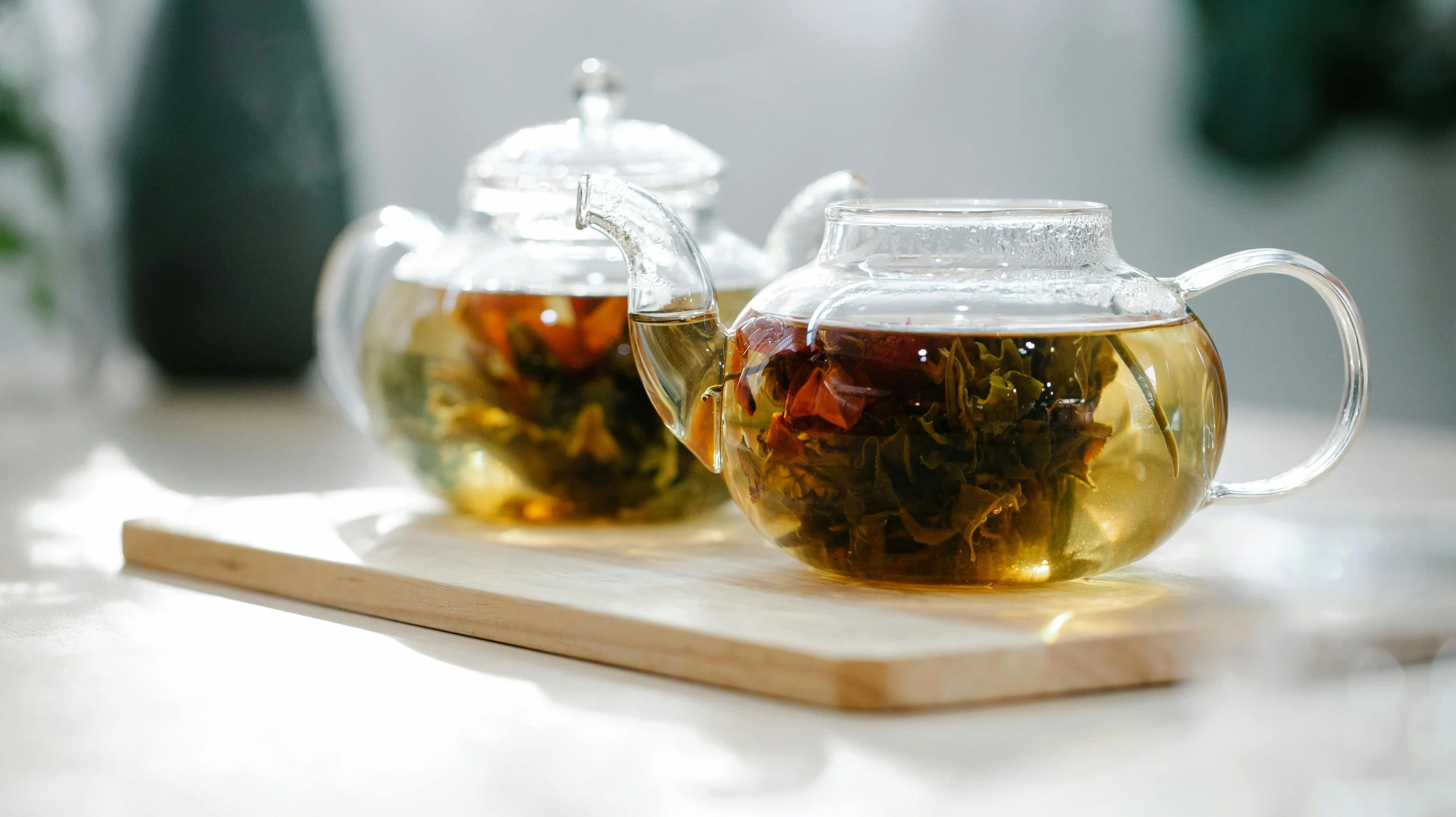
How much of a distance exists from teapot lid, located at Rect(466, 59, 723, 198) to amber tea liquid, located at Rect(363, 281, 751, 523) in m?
0.08

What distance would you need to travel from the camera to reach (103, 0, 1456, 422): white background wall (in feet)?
6.22

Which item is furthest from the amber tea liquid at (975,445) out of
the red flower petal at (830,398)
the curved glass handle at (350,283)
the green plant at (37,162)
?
the green plant at (37,162)

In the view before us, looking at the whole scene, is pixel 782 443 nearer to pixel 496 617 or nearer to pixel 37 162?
pixel 496 617

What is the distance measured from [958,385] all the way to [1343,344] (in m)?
0.23

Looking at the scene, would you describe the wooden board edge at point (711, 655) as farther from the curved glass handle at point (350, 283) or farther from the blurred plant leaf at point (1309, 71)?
the blurred plant leaf at point (1309, 71)

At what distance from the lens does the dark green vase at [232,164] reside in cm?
164

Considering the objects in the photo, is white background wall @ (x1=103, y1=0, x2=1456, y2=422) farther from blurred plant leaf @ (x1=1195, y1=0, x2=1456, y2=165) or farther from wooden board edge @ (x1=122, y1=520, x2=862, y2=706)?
wooden board edge @ (x1=122, y1=520, x2=862, y2=706)

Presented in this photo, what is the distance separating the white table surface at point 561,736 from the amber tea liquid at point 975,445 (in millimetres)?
95

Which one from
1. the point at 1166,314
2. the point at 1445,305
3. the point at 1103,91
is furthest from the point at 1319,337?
the point at 1166,314

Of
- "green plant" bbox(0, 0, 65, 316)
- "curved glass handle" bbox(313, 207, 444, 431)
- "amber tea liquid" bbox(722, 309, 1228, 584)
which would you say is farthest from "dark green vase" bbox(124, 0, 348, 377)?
"amber tea liquid" bbox(722, 309, 1228, 584)

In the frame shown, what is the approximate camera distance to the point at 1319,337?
6.31 feet

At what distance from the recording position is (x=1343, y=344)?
2.58 feet

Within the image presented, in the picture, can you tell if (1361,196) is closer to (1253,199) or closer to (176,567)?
(1253,199)

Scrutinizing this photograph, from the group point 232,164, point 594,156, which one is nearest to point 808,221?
point 594,156
